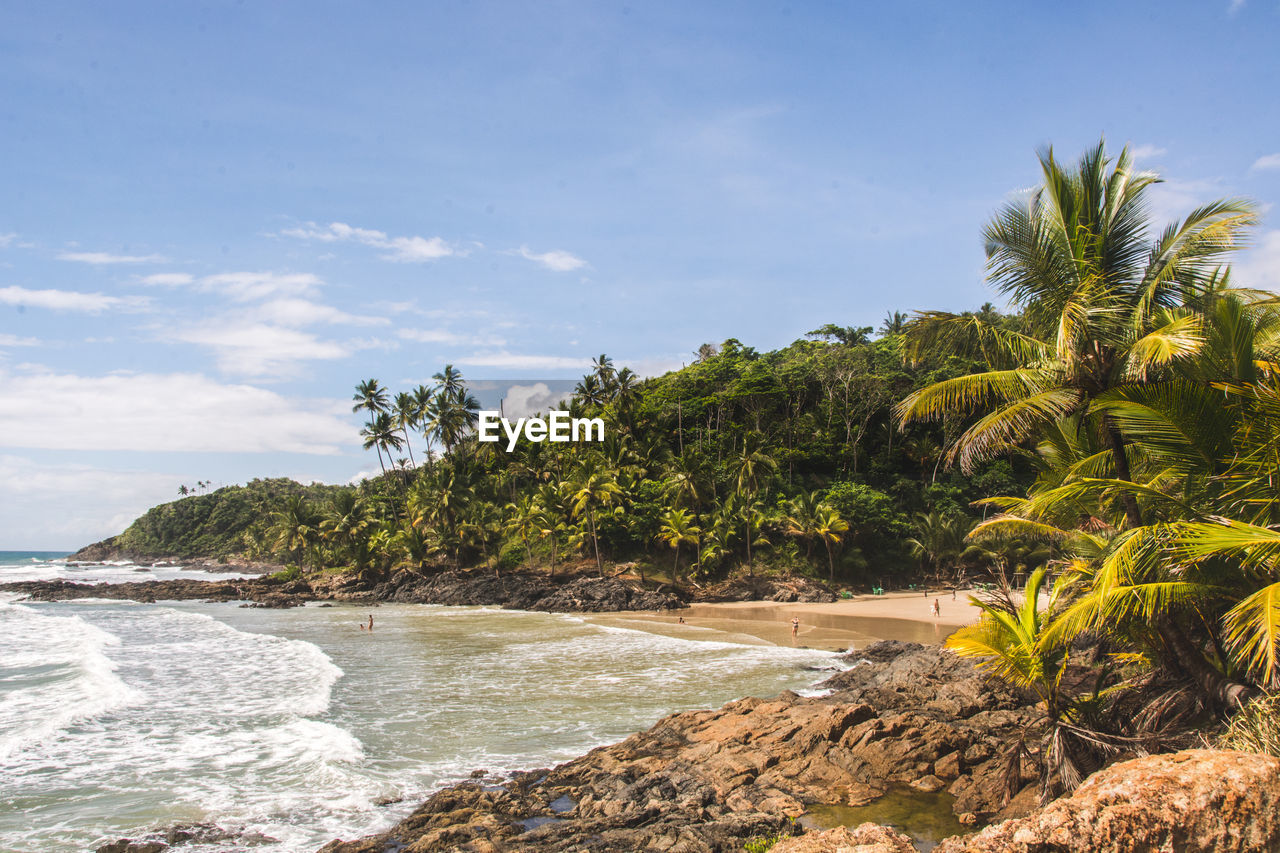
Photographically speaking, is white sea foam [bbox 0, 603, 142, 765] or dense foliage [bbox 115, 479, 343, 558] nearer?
white sea foam [bbox 0, 603, 142, 765]

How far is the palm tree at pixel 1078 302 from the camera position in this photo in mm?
8070

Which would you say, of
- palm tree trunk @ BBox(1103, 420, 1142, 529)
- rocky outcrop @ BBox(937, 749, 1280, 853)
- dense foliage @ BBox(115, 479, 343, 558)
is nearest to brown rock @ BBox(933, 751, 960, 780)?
palm tree trunk @ BBox(1103, 420, 1142, 529)

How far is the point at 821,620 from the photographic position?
105 feet

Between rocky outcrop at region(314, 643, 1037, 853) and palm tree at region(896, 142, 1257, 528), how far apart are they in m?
4.35

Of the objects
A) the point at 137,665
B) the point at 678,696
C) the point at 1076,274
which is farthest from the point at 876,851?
the point at 137,665

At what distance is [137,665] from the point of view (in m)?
22.8

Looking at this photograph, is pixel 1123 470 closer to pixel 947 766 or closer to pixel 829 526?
pixel 947 766

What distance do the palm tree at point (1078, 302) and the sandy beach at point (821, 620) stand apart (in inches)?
651

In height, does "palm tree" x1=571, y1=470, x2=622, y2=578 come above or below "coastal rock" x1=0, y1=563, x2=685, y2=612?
above

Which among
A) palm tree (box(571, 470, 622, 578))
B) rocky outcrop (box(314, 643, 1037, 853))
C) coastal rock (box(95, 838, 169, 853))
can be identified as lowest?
coastal rock (box(95, 838, 169, 853))

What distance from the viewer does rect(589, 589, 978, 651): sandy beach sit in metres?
26.8

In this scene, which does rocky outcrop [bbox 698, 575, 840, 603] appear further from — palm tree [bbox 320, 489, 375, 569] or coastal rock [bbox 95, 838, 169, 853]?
coastal rock [bbox 95, 838, 169, 853]

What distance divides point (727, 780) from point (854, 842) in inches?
238

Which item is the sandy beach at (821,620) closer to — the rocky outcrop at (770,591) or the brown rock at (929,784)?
the rocky outcrop at (770,591)
